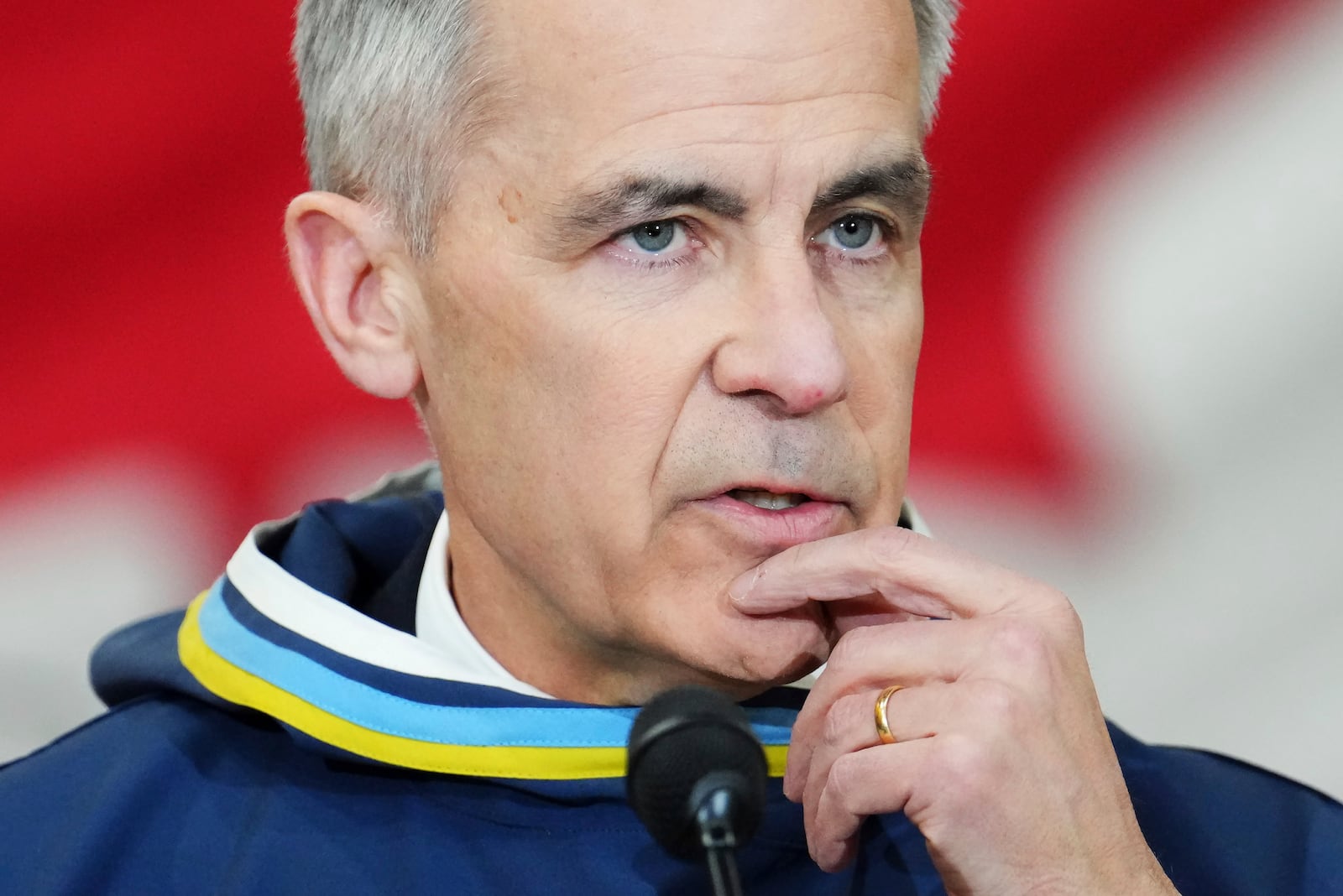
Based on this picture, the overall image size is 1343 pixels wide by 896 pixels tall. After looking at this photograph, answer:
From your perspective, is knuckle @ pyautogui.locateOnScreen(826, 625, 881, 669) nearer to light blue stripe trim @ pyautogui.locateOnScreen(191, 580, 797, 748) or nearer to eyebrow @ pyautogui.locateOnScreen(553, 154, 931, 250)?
light blue stripe trim @ pyautogui.locateOnScreen(191, 580, 797, 748)

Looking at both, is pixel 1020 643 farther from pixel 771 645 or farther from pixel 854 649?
pixel 771 645

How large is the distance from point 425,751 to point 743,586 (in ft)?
1.69

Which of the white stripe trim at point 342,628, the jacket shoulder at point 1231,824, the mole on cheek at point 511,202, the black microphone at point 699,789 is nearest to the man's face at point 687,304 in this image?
the mole on cheek at point 511,202

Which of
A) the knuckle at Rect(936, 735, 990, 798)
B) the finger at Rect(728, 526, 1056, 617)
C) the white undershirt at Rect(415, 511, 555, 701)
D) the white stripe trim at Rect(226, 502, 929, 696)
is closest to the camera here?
the knuckle at Rect(936, 735, 990, 798)

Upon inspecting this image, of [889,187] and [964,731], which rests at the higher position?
[889,187]

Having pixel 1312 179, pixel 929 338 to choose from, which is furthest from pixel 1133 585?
pixel 1312 179

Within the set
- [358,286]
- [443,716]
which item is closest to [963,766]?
[443,716]

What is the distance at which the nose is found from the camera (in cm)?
183

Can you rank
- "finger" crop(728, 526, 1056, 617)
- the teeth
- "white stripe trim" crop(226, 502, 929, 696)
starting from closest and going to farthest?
"finger" crop(728, 526, 1056, 617) < the teeth < "white stripe trim" crop(226, 502, 929, 696)

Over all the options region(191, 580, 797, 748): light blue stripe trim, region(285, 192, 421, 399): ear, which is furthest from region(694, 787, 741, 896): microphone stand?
region(285, 192, 421, 399): ear

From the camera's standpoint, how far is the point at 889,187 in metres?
2.04

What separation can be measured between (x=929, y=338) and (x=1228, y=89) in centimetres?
86

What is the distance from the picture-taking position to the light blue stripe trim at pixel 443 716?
6.78 feet

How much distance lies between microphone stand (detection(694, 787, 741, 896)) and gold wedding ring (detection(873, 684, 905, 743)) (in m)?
0.44
